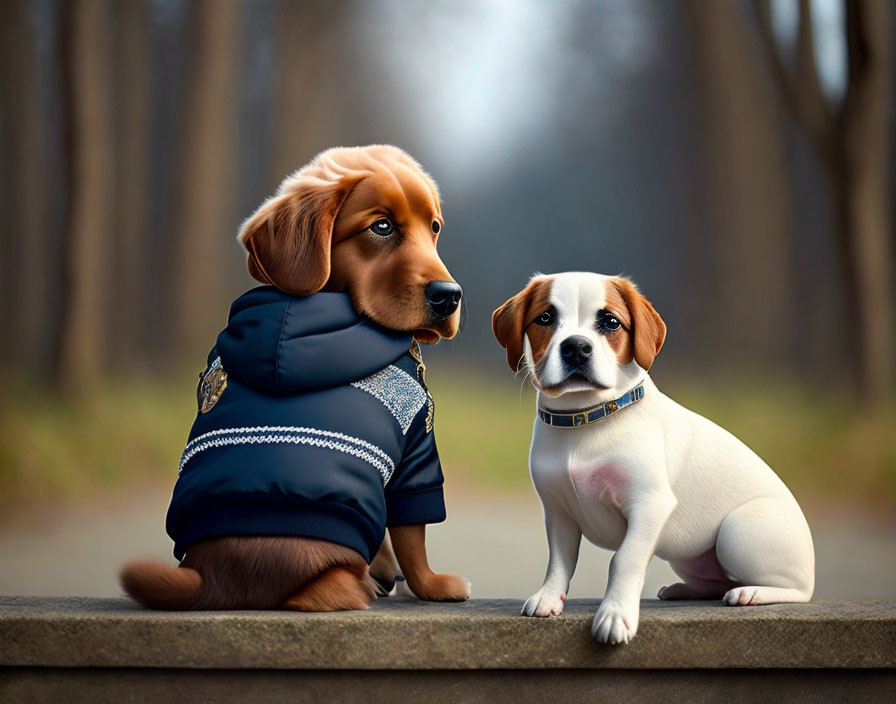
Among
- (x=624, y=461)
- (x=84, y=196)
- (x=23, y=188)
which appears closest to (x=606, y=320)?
(x=624, y=461)

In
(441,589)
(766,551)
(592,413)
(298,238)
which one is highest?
(298,238)

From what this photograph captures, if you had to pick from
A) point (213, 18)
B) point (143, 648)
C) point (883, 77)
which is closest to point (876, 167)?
point (883, 77)

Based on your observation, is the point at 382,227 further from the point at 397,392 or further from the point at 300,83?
the point at 300,83

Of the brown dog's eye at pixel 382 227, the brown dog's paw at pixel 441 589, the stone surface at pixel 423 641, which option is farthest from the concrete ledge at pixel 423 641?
the brown dog's eye at pixel 382 227

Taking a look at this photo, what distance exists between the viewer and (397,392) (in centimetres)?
167

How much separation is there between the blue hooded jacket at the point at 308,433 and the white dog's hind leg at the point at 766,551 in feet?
1.66

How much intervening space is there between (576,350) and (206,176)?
418 centimetres

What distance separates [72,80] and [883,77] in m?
4.04

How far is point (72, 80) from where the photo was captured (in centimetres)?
504

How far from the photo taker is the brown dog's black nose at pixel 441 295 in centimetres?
168

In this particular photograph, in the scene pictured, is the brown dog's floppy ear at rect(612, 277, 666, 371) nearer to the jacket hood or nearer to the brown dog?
the brown dog

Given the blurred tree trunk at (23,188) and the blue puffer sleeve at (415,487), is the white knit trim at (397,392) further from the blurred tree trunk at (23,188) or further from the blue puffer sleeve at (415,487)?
the blurred tree trunk at (23,188)

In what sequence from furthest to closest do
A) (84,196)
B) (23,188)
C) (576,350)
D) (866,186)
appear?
(23,188), (84,196), (866,186), (576,350)

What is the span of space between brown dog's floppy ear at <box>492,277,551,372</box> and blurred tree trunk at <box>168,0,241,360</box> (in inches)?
148
